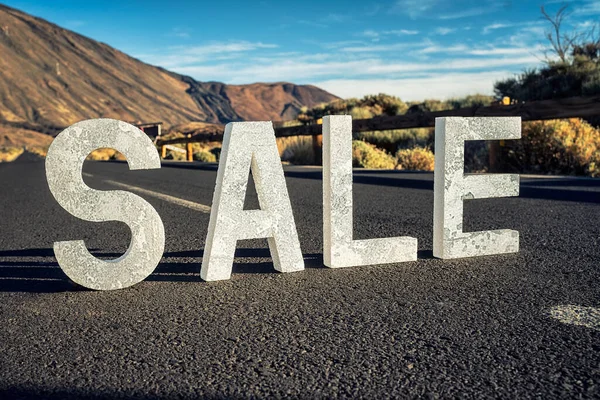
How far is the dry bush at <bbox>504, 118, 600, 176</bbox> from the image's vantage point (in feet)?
28.4

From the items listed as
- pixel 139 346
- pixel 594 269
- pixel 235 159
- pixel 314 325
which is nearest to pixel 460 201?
pixel 594 269

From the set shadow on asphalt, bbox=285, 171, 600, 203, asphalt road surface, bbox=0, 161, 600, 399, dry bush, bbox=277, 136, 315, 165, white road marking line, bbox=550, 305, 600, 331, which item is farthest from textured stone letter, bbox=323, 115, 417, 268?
dry bush, bbox=277, 136, 315, 165

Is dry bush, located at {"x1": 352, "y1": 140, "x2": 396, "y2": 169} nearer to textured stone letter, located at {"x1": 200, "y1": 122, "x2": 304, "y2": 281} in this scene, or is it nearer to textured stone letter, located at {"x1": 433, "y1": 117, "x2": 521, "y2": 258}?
textured stone letter, located at {"x1": 433, "y1": 117, "x2": 521, "y2": 258}

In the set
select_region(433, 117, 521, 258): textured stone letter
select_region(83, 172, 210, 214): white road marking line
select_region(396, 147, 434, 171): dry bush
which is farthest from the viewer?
select_region(396, 147, 434, 171): dry bush

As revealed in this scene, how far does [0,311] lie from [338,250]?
142 centimetres

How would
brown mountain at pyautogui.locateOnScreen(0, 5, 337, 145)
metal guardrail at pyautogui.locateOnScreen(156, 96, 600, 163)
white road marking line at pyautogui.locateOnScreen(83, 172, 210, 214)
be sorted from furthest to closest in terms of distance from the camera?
brown mountain at pyautogui.locateOnScreen(0, 5, 337, 145)
metal guardrail at pyautogui.locateOnScreen(156, 96, 600, 163)
white road marking line at pyautogui.locateOnScreen(83, 172, 210, 214)

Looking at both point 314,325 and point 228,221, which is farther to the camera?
point 228,221

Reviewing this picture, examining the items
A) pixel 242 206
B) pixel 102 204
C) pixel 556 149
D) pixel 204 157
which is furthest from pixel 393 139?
pixel 102 204

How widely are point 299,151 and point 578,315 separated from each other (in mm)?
12800

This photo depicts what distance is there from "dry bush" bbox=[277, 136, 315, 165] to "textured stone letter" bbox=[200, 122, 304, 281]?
1070 cm

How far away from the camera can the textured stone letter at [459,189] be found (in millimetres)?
2928

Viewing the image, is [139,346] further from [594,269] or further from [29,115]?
[29,115]

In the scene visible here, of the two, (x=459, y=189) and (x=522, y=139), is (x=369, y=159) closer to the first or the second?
(x=522, y=139)

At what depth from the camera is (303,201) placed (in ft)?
18.7
